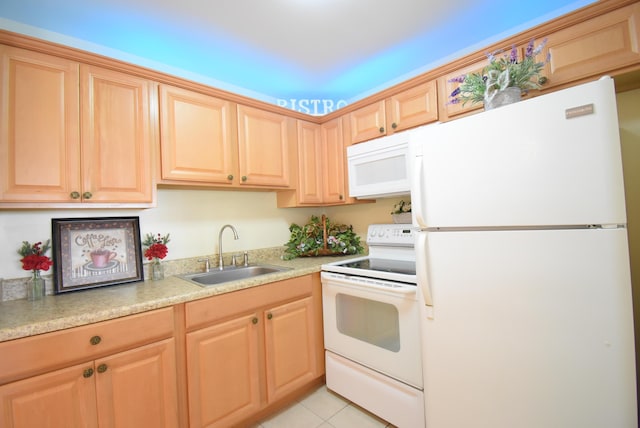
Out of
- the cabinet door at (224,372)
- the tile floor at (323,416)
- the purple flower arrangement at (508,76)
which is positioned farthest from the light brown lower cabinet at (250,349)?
the purple flower arrangement at (508,76)

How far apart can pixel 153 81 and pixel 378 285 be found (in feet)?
5.91

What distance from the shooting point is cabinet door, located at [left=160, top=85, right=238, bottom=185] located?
166 cm

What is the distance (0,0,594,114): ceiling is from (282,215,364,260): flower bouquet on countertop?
1.30m

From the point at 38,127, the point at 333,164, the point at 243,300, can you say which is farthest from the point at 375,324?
the point at 38,127

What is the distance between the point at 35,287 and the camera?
1.37 metres

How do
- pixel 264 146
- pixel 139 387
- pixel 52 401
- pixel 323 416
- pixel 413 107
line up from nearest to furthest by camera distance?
pixel 52 401
pixel 139 387
pixel 323 416
pixel 413 107
pixel 264 146

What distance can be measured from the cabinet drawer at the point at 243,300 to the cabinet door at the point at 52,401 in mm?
421

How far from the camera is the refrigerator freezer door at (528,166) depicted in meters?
0.93

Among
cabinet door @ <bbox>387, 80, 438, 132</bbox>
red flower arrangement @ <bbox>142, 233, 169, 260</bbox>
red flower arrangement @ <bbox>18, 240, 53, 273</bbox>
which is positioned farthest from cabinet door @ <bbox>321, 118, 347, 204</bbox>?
red flower arrangement @ <bbox>18, 240, 53, 273</bbox>

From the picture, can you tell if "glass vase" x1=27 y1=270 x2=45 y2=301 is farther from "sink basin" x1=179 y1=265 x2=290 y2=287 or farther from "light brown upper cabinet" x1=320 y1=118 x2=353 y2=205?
"light brown upper cabinet" x1=320 y1=118 x2=353 y2=205

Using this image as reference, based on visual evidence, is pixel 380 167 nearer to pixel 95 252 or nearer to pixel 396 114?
pixel 396 114

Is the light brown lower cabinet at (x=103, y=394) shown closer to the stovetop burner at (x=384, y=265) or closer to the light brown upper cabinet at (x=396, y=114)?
the stovetop burner at (x=384, y=265)

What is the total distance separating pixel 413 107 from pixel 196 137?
4.83 feet

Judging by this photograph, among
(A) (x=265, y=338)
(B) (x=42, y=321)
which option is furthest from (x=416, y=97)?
(B) (x=42, y=321)
